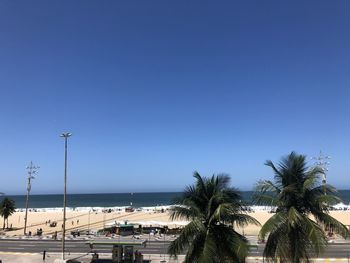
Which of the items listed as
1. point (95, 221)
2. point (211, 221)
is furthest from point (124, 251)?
point (95, 221)

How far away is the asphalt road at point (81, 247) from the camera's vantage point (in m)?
46.1

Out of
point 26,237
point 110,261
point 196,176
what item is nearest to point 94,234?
point 26,237

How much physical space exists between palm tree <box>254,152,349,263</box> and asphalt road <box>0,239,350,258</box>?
28.0 meters

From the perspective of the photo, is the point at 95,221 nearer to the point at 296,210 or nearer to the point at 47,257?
the point at 47,257

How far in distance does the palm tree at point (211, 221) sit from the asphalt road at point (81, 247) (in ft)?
95.2

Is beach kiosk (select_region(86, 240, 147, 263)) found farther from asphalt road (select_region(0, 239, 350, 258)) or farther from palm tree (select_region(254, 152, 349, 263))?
palm tree (select_region(254, 152, 349, 263))

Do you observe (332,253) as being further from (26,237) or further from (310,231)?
(26,237)

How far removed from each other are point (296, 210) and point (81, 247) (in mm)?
41116

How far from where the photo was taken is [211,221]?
686 inches

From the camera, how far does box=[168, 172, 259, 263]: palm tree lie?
16922 mm

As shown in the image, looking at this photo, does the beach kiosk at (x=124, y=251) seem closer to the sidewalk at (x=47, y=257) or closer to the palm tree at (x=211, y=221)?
the sidewalk at (x=47, y=257)

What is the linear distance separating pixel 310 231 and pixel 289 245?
1.23m

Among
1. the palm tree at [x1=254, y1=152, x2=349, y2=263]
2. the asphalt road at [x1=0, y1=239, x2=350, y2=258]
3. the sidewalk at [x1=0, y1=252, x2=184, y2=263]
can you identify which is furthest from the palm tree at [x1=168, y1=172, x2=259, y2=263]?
the asphalt road at [x1=0, y1=239, x2=350, y2=258]

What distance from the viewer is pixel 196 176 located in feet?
59.4
